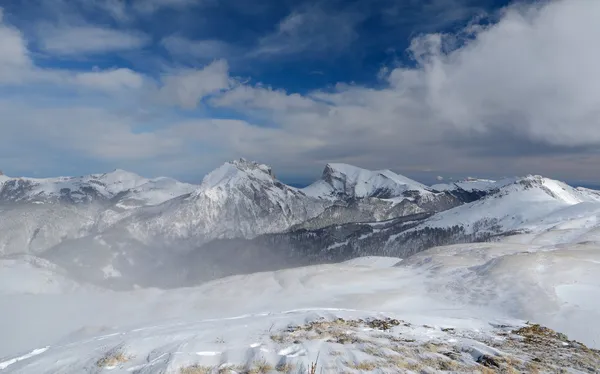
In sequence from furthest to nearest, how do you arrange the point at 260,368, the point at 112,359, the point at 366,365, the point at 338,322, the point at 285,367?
the point at 338,322
the point at 112,359
the point at 366,365
the point at 260,368
the point at 285,367

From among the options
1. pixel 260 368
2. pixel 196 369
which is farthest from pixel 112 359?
pixel 260 368

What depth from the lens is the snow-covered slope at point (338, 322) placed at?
13805 mm

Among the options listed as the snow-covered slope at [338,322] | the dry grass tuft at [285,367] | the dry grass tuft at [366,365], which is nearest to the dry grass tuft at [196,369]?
the snow-covered slope at [338,322]

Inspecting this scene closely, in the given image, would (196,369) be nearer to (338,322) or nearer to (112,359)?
(112,359)

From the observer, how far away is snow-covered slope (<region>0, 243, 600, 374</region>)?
13805mm

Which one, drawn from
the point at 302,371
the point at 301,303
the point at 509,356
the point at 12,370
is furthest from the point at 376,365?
the point at 301,303

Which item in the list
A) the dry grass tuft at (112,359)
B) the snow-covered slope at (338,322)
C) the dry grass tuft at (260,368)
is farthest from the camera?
the dry grass tuft at (112,359)

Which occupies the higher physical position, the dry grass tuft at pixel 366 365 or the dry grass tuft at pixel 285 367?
the dry grass tuft at pixel 285 367

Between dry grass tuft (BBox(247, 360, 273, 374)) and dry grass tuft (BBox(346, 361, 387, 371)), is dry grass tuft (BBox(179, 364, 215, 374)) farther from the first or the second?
dry grass tuft (BBox(346, 361, 387, 371))

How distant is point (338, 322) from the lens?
2039 cm

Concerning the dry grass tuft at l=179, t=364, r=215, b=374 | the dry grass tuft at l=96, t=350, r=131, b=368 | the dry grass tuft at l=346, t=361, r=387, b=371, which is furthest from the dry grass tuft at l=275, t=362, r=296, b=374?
the dry grass tuft at l=96, t=350, r=131, b=368

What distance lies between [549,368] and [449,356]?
3.31 m

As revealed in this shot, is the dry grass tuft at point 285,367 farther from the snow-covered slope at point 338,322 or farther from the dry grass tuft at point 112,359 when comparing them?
the dry grass tuft at point 112,359

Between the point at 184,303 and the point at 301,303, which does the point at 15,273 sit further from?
the point at 301,303
